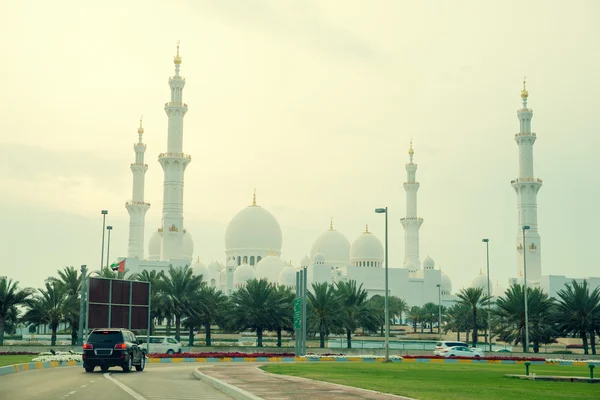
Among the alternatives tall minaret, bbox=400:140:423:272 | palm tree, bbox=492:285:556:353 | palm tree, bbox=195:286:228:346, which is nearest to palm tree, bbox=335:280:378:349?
palm tree, bbox=195:286:228:346

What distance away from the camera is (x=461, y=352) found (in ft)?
152

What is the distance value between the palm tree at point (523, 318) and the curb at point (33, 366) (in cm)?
3181

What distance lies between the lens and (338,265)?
403 feet

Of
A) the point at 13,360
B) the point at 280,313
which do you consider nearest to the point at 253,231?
the point at 280,313

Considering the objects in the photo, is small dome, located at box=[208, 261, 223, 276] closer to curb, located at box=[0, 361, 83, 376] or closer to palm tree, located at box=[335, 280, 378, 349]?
palm tree, located at box=[335, 280, 378, 349]

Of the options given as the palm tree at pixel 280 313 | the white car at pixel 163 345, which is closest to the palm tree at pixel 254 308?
the palm tree at pixel 280 313

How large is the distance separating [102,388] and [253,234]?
319ft

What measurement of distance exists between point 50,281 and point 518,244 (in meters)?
58.6

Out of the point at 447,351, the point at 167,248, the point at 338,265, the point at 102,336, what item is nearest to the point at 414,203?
the point at 338,265

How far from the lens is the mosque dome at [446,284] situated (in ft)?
444

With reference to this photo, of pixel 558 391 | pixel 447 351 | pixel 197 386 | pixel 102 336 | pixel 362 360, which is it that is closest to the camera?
pixel 558 391

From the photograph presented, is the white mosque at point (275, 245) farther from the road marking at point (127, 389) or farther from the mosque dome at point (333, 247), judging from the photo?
the road marking at point (127, 389)

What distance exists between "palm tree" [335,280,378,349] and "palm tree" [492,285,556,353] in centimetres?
926

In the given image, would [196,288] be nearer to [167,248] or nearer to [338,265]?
[167,248]
